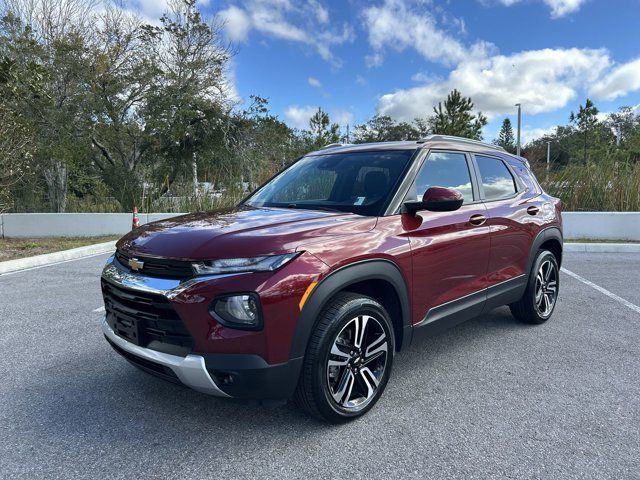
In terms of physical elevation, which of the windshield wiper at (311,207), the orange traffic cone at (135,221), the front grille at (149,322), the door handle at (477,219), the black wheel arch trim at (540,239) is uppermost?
the windshield wiper at (311,207)

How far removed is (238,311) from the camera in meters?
2.41

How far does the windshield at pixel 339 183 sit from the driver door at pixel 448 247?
201mm

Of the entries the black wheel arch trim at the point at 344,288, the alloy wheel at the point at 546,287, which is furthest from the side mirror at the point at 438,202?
the alloy wheel at the point at 546,287

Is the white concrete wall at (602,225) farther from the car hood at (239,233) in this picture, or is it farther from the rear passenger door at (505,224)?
the car hood at (239,233)

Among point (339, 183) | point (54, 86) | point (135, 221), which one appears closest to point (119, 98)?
point (54, 86)

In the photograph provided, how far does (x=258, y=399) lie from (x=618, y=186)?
41.2 ft

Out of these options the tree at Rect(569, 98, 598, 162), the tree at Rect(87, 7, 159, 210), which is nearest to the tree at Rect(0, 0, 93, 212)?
the tree at Rect(87, 7, 159, 210)

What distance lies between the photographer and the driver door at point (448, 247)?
3.22m

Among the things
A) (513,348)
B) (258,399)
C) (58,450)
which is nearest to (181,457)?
(258,399)

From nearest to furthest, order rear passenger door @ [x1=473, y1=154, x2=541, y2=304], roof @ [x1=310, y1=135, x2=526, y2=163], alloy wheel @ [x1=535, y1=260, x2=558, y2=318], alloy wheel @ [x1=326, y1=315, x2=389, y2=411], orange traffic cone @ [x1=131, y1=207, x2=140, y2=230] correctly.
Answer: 1. alloy wheel @ [x1=326, y1=315, x2=389, y2=411]
2. roof @ [x1=310, y1=135, x2=526, y2=163]
3. rear passenger door @ [x1=473, y1=154, x2=541, y2=304]
4. alloy wheel @ [x1=535, y1=260, x2=558, y2=318]
5. orange traffic cone @ [x1=131, y1=207, x2=140, y2=230]

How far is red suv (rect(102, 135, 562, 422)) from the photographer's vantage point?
2.43 metres

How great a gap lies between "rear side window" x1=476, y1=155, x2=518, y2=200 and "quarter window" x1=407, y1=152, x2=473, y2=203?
25 cm

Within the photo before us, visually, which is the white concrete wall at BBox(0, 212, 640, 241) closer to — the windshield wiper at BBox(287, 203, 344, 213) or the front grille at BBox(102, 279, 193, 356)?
the windshield wiper at BBox(287, 203, 344, 213)

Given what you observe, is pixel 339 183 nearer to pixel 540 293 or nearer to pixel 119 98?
pixel 540 293
